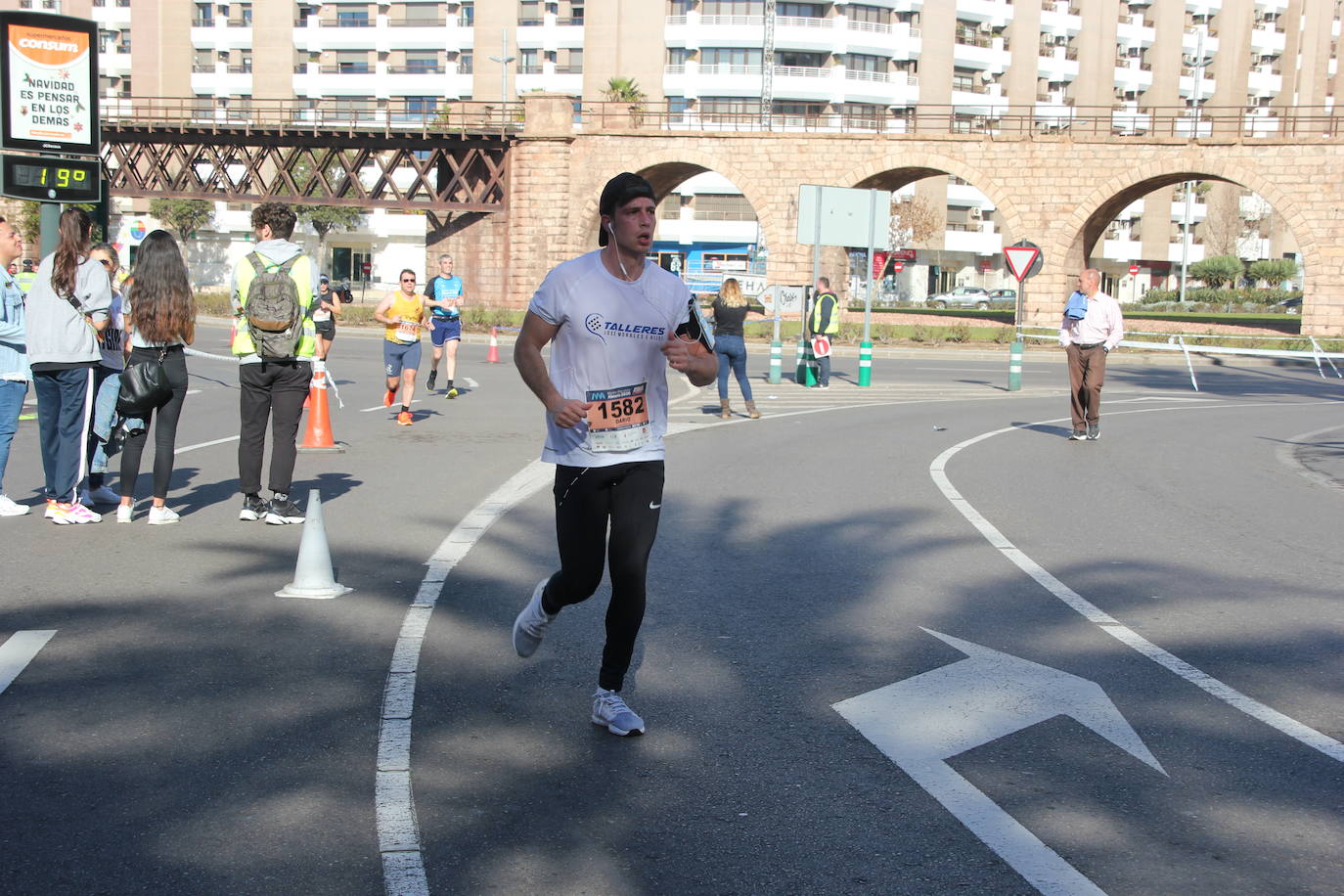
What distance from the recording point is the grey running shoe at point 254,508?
9.32 m

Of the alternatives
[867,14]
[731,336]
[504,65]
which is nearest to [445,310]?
[731,336]

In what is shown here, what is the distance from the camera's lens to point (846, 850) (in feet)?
13.2

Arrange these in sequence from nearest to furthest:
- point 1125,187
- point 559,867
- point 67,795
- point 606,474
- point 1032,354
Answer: point 559,867 → point 67,795 → point 606,474 → point 1032,354 → point 1125,187

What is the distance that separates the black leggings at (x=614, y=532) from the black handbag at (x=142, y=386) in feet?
15.9

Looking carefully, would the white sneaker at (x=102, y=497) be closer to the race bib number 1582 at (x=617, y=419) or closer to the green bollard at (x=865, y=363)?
the race bib number 1582 at (x=617, y=419)

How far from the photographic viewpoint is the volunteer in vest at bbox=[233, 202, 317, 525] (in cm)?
912

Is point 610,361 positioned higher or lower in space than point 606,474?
higher

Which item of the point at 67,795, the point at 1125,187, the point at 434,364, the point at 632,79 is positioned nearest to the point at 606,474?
the point at 67,795

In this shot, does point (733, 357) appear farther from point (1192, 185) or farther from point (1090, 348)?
point (1192, 185)

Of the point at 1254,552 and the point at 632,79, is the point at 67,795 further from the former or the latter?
the point at 632,79

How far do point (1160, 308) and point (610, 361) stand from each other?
77408 millimetres

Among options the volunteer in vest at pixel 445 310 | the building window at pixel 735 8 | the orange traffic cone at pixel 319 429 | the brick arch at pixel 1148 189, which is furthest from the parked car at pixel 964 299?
the orange traffic cone at pixel 319 429

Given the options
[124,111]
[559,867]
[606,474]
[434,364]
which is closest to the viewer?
[559,867]

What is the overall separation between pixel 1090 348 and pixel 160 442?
34.8 feet
